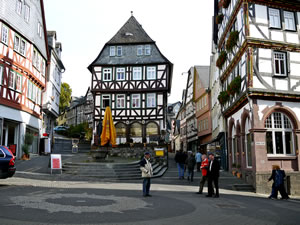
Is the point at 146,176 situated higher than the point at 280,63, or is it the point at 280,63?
the point at 280,63

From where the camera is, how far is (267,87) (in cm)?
1616

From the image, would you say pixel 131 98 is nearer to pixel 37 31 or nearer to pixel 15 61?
pixel 37 31

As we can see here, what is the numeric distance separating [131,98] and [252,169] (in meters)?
23.1

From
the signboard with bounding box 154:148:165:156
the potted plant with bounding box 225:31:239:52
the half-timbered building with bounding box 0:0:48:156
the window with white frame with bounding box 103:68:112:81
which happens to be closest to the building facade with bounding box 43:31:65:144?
the half-timbered building with bounding box 0:0:48:156

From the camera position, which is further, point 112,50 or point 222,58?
point 112,50

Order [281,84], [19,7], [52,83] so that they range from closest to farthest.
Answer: [281,84], [19,7], [52,83]

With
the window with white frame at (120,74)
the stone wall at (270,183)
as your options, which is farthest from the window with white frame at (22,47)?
the stone wall at (270,183)

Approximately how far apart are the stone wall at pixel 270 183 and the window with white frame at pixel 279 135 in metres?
1.24

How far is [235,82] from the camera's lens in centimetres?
1756

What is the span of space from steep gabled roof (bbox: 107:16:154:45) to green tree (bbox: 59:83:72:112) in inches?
778

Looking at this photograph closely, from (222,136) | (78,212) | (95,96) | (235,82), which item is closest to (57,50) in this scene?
(95,96)

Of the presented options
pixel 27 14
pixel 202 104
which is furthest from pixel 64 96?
pixel 27 14

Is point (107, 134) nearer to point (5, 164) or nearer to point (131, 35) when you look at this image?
point (5, 164)

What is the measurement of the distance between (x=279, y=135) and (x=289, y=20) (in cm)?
650
